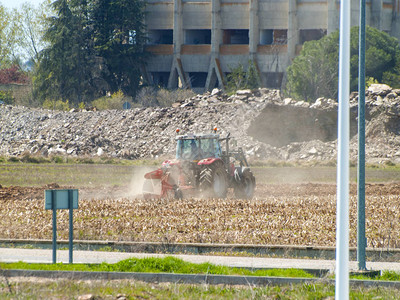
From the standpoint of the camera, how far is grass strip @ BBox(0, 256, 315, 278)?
44.2ft

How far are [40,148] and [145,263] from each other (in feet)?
145

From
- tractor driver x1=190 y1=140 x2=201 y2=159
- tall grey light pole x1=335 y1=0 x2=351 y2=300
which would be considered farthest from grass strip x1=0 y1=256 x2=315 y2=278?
tractor driver x1=190 y1=140 x2=201 y2=159

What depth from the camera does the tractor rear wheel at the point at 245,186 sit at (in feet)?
90.4

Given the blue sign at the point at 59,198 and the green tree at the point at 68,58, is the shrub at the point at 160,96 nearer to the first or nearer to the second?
the green tree at the point at 68,58

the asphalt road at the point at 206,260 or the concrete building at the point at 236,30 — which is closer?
the asphalt road at the point at 206,260

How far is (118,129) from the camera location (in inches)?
2403

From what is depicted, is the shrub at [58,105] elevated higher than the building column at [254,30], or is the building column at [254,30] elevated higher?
the building column at [254,30]

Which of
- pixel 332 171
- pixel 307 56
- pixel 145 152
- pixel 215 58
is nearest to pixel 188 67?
pixel 215 58

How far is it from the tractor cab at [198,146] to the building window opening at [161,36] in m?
57.4

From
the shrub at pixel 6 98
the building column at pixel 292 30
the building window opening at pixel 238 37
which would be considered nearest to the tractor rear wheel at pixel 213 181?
the building column at pixel 292 30

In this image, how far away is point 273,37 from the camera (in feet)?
253

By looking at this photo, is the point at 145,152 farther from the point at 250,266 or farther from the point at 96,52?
the point at 250,266

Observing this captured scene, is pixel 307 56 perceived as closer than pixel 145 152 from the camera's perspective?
No

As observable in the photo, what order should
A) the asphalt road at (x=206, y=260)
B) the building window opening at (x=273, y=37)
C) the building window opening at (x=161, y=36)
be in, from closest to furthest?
the asphalt road at (x=206, y=260)
the building window opening at (x=273, y=37)
the building window opening at (x=161, y=36)
